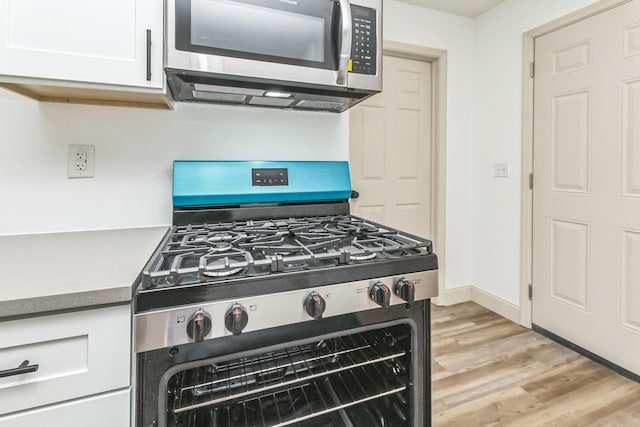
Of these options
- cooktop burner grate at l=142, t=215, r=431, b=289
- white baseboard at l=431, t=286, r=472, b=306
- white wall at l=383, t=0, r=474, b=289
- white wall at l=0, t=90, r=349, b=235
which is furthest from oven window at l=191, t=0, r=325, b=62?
white baseboard at l=431, t=286, r=472, b=306

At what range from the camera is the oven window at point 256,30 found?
110 centimetres

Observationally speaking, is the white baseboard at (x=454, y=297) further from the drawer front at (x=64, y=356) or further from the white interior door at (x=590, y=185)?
the drawer front at (x=64, y=356)

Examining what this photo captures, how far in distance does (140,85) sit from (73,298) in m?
0.71

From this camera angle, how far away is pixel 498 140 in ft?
8.14

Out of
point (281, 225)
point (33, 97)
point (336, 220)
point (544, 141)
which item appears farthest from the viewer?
point (544, 141)

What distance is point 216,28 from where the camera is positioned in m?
1.12

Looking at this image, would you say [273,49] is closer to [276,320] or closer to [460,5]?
[276,320]

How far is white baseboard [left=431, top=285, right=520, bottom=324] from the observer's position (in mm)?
2414

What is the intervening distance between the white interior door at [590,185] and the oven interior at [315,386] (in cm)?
161

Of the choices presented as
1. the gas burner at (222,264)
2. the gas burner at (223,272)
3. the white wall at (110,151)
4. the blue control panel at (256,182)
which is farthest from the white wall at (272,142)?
the gas burner at (223,272)

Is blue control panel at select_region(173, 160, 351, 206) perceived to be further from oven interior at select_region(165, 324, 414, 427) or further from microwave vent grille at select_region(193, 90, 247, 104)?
oven interior at select_region(165, 324, 414, 427)

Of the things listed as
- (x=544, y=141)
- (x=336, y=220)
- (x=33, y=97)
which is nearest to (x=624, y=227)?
(x=544, y=141)

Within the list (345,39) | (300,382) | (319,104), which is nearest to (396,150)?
(319,104)

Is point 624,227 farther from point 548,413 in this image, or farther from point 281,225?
point 281,225
